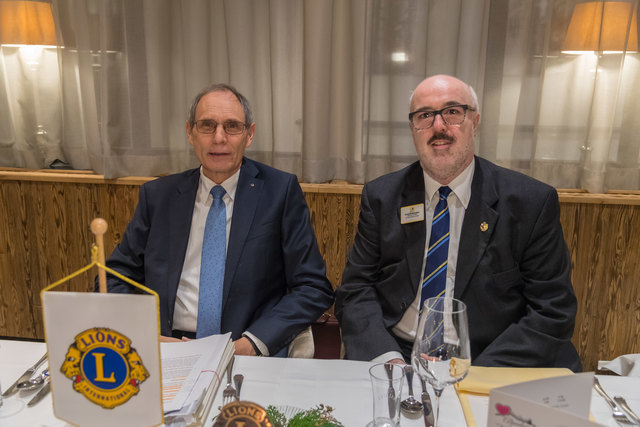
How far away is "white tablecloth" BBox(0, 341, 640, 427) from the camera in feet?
3.35

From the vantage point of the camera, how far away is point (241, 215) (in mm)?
1814

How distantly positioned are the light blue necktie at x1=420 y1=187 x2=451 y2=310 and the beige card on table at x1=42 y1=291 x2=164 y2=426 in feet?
3.42

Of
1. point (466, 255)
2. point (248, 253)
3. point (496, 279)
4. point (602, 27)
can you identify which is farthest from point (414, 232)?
point (602, 27)

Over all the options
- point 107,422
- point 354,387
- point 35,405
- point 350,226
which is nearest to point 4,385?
point 35,405

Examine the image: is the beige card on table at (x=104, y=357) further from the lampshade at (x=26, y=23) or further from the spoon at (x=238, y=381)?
the lampshade at (x=26, y=23)

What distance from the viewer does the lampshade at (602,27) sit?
2381mm

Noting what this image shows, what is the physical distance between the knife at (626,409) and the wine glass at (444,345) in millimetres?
377

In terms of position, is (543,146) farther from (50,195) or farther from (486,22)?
(50,195)

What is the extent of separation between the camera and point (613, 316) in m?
2.64

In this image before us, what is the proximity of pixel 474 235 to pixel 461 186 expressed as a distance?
185mm

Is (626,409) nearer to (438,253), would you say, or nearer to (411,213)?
(438,253)

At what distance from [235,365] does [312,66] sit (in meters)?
1.79

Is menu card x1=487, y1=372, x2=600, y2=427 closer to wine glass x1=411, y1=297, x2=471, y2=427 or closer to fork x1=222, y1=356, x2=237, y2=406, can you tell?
wine glass x1=411, y1=297, x2=471, y2=427

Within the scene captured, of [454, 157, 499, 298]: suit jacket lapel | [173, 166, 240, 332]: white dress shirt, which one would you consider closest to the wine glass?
[454, 157, 499, 298]: suit jacket lapel
